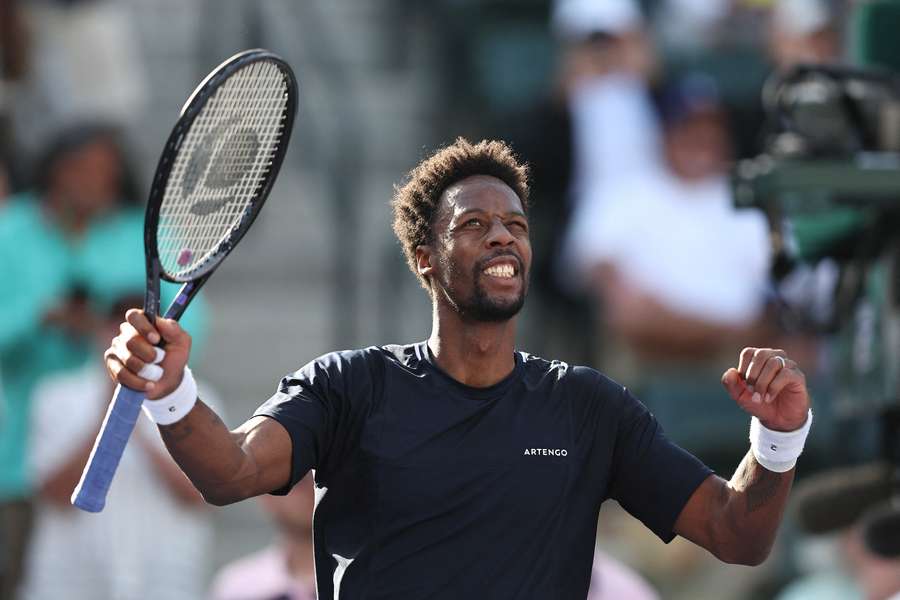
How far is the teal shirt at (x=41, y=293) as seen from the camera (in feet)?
24.6

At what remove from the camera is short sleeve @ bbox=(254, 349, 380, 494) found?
12.0ft

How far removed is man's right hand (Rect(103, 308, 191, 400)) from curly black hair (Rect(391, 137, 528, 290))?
0.73 metres

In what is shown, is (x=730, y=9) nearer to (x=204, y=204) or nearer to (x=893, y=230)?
(x=893, y=230)

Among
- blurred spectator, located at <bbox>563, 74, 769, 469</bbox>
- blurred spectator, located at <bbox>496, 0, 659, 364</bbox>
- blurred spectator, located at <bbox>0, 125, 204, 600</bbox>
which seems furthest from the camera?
blurred spectator, located at <bbox>496, 0, 659, 364</bbox>

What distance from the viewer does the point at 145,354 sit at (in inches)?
133

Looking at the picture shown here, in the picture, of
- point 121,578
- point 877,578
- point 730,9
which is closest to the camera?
point 877,578

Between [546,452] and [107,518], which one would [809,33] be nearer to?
[107,518]

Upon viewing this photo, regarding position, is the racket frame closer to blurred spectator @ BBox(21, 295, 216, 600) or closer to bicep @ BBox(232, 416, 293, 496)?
bicep @ BBox(232, 416, 293, 496)

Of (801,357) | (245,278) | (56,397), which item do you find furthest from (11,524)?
(801,357)

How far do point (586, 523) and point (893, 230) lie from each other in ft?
7.85

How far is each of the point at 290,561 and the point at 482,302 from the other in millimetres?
2732

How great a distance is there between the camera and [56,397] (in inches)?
288

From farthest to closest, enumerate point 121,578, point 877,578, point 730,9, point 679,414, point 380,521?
point 730,9 → point 679,414 → point 121,578 → point 877,578 → point 380,521

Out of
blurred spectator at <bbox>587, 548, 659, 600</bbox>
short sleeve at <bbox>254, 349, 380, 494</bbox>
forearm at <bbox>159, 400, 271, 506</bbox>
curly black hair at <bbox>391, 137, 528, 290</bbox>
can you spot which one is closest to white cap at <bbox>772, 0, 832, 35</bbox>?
blurred spectator at <bbox>587, 548, 659, 600</bbox>
